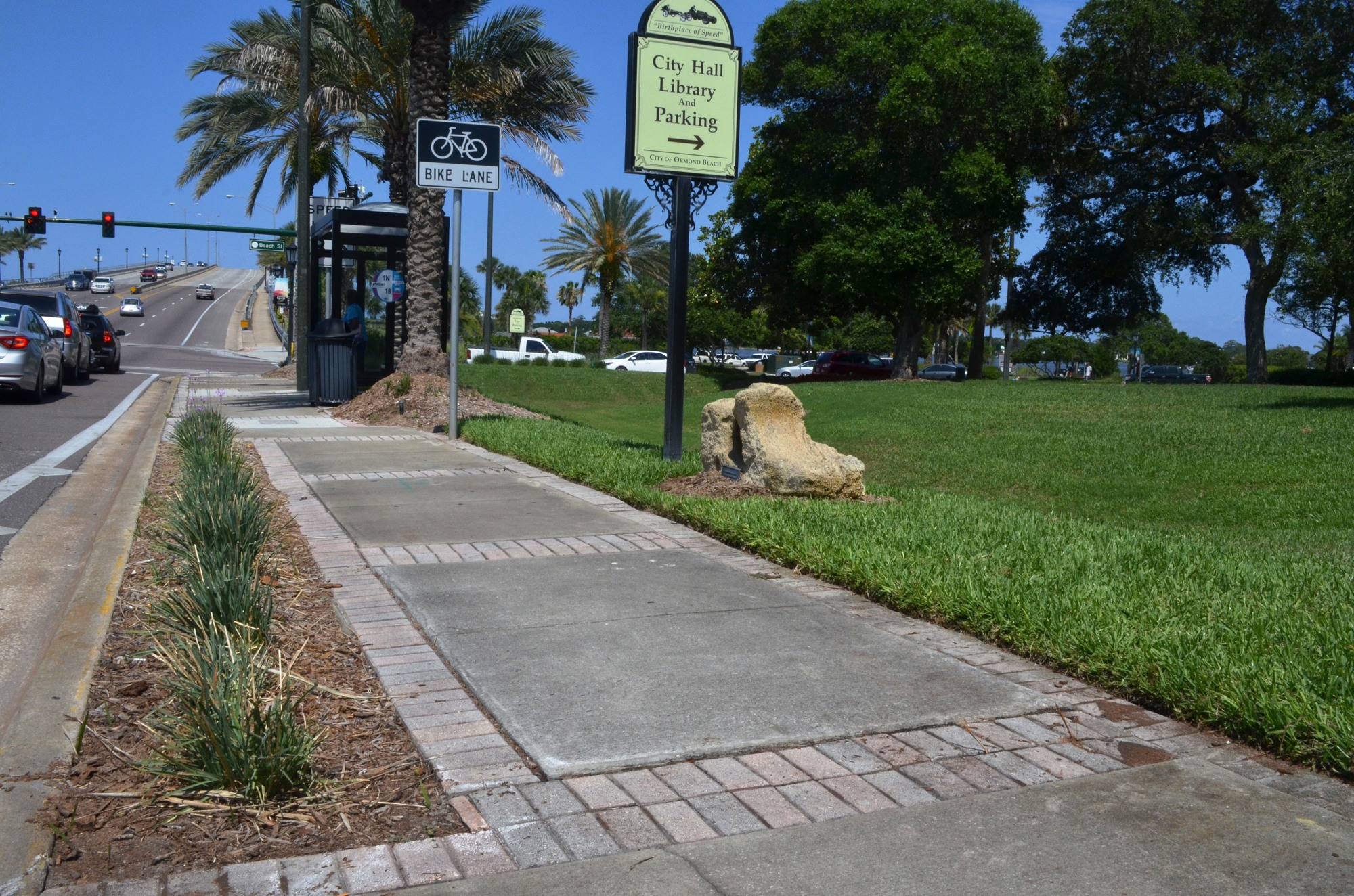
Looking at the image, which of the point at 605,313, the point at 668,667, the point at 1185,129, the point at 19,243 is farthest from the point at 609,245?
the point at 19,243

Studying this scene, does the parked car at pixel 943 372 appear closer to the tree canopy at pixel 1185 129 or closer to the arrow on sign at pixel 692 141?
the tree canopy at pixel 1185 129

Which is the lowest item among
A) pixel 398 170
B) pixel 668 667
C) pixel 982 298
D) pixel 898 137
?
A: pixel 668 667

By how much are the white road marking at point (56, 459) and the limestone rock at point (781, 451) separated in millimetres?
6233

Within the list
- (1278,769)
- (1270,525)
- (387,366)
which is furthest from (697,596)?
(387,366)

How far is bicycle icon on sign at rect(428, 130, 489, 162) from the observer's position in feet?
42.0

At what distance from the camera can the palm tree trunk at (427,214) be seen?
17062mm

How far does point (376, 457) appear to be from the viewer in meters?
11.9

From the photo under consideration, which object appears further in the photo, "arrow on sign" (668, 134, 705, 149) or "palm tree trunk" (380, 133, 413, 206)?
"palm tree trunk" (380, 133, 413, 206)

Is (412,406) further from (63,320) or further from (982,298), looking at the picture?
(982,298)

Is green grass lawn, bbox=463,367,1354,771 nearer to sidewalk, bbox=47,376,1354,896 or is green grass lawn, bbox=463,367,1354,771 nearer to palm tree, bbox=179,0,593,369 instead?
sidewalk, bbox=47,376,1354,896

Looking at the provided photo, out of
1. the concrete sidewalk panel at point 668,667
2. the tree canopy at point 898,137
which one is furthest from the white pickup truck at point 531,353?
the concrete sidewalk panel at point 668,667

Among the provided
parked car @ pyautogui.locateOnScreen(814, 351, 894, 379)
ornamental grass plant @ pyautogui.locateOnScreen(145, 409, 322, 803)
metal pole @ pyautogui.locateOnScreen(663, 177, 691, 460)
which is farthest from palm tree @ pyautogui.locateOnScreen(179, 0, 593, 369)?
parked car @ pyautogui.locateOnScreen(814, 351, 894, 379)

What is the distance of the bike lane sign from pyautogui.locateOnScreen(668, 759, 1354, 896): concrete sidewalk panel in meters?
10.6

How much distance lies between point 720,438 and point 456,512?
2329 millimetres
